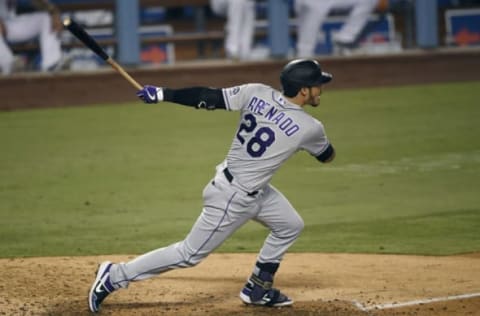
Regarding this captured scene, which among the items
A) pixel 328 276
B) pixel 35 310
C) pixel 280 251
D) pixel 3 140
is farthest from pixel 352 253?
pixel 3 140

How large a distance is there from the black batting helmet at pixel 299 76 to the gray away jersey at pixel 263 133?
0.26 ft

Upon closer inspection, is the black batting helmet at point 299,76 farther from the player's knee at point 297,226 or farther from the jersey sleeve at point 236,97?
the player's knee at point 297,226

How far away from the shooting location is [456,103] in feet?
47.8

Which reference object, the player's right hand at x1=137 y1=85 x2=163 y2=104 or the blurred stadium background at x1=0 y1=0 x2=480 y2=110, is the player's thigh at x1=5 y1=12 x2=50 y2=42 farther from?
the player's right hand at x1=137 y1=85 x2=163 y2=104

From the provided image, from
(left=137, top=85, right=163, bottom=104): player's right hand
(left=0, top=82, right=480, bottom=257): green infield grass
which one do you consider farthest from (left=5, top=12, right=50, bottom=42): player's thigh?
(left=137, top=85, right=163, bottom=104): player's right hand

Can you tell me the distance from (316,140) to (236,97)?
0.51 meters

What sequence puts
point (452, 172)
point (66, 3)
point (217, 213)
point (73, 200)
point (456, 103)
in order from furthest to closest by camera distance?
1. point (66, 3)
2. point (456, 103)
3. point (452, 172)
4. point (73, 200)
5. point (217, 213)

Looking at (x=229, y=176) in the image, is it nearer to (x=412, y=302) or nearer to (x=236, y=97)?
(x=236, y=97)

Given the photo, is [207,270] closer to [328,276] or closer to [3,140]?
[328,276]

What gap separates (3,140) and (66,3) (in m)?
3.58

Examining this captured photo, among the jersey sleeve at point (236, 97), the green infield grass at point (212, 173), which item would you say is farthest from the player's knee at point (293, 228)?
the green infield grass at point (212, 173)

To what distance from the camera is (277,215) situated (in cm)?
604

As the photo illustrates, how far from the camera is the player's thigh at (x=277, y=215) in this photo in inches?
238

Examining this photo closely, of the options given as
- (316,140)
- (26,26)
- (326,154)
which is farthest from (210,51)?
(316,140)
